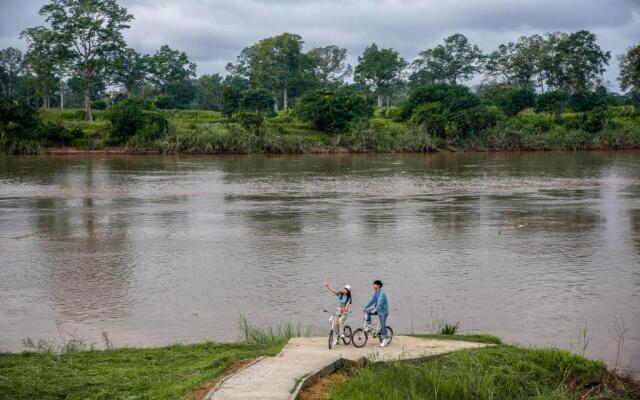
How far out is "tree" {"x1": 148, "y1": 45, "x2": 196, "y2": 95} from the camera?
129250mm

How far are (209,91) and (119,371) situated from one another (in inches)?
5709

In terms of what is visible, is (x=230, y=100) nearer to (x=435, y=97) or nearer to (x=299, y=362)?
(x=435, y=97)

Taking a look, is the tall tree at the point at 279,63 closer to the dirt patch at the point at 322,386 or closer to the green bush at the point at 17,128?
the green bush at the point at 17,128

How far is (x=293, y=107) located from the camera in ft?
393

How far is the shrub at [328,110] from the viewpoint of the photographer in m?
105

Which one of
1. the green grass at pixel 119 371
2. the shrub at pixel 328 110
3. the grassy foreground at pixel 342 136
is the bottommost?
the green grass at pixel 119 371

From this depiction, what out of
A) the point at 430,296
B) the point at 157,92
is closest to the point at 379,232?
the point at 430,296

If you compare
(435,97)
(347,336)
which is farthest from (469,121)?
(347,336)

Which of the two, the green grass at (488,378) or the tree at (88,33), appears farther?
the tree at (88,33)

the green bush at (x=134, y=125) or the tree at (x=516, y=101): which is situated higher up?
the tree at (x=516, y=101)

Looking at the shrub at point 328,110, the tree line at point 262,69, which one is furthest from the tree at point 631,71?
the shrub at point 328,110

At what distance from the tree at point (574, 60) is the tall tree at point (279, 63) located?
147 feet

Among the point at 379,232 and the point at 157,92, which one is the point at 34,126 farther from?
the point at 379,232

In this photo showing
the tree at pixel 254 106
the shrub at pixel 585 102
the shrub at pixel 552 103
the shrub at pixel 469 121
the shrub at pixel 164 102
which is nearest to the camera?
the tree at pixel 254 106
